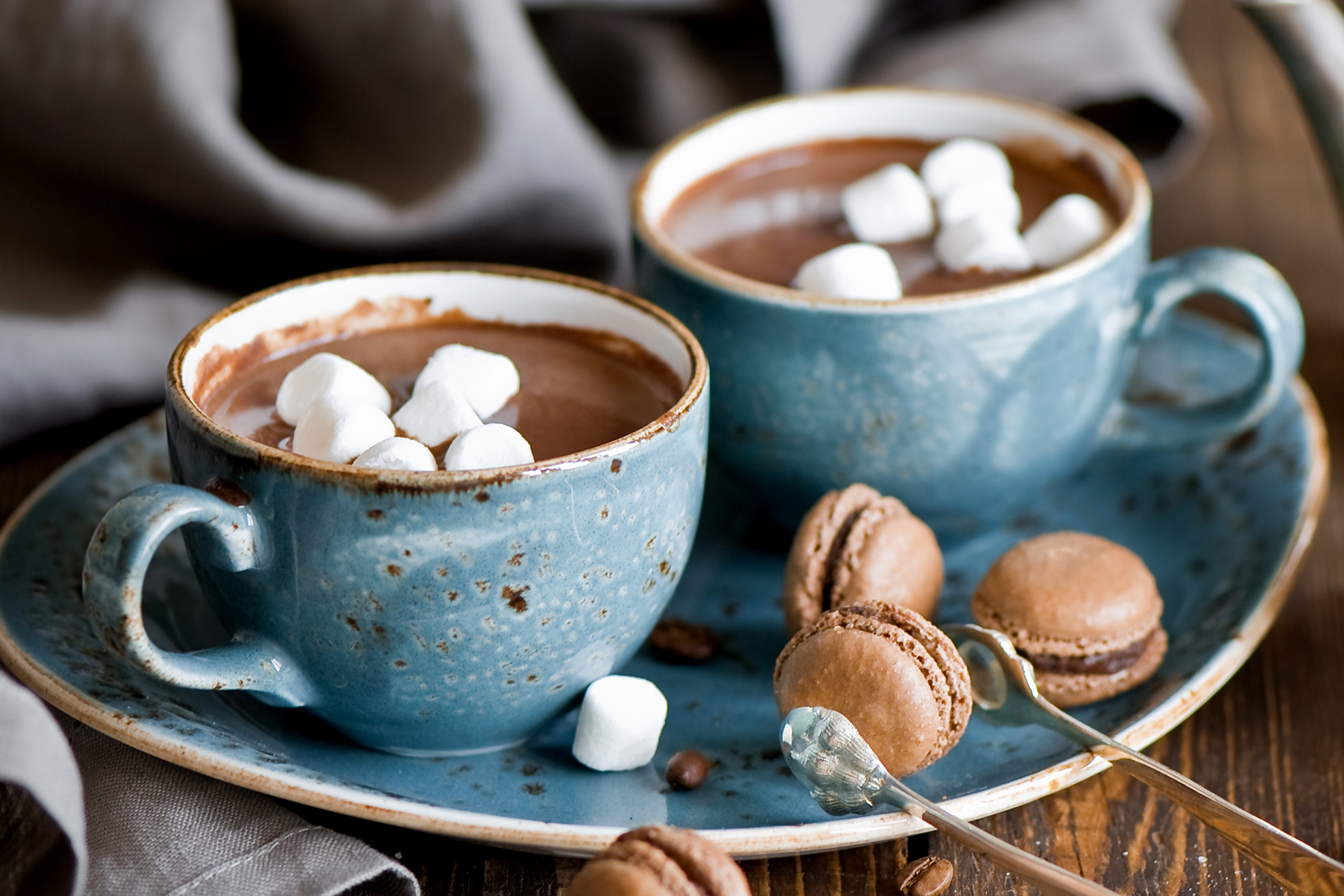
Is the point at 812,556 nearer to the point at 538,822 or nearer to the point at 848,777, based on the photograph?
the point at 848,777

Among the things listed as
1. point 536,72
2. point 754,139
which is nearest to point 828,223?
point 754,139

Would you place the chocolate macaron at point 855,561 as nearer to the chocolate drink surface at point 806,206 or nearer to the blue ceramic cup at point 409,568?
the blue ceramic cup at point 409,568

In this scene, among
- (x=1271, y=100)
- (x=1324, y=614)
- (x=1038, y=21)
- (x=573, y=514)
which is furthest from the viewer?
(x=1271, y=100)

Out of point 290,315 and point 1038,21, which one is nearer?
point 290,315

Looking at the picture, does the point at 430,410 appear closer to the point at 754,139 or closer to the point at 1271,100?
the point at 754,139

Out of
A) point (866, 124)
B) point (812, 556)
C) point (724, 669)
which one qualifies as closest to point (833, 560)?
point (812, 556)

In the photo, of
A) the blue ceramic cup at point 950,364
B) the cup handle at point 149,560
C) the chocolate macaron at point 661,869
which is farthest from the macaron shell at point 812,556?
the cup handle at point 149,560
